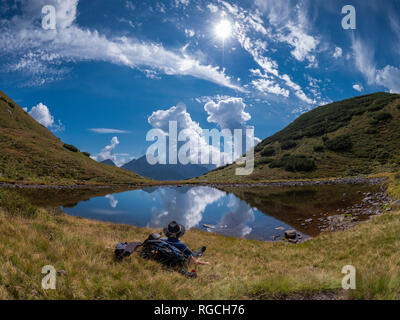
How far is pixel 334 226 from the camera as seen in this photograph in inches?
780

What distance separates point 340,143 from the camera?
344 ft

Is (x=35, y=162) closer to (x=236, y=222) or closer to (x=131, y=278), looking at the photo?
(x=236, y=222)

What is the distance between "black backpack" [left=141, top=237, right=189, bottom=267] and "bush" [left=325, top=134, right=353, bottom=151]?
122 meters

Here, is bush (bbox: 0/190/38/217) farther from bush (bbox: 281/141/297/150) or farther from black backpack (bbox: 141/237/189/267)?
bush (bbox: 281/141/297/150)

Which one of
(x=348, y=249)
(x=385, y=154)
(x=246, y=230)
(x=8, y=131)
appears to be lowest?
(x=246, y=230)

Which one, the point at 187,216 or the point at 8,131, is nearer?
the point at 187,216

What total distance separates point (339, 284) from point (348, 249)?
703 centimetres

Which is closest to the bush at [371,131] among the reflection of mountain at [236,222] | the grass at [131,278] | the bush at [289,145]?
the bush at [289,145]

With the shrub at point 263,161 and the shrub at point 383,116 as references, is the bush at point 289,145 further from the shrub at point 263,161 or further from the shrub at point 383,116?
the shrub at point 383,116

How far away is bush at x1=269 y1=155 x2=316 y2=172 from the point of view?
314 ft

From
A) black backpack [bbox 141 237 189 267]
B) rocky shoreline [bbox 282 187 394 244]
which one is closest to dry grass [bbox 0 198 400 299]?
black backpack [bbox 141 237 189 267]

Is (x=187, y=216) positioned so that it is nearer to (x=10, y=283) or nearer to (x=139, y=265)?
(x=139, y=265)

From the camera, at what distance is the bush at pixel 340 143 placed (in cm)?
10469
